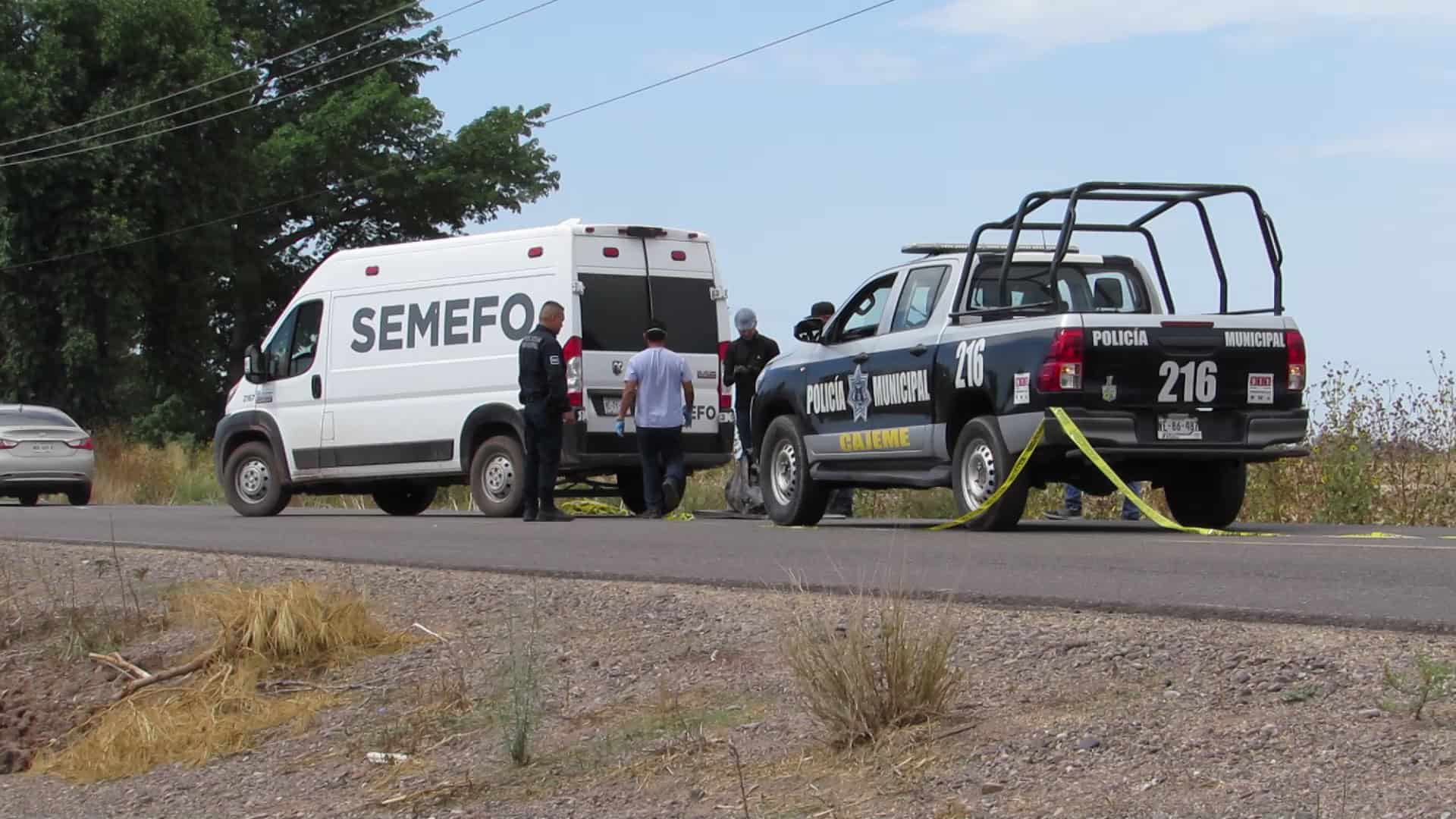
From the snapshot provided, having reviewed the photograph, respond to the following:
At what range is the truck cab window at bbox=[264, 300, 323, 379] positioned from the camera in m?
19.8

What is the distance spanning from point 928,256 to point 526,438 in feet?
14.4

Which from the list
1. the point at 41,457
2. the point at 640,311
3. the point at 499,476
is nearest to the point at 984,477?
the point at 640,311

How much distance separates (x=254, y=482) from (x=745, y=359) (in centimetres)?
520

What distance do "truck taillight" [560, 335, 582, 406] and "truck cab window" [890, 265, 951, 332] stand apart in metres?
4.04

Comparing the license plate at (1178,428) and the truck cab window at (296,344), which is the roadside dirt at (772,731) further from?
the truck cab window at (296,344)

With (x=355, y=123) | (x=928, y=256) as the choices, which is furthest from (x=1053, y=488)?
(x=355, y=123)

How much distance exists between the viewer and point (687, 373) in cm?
1761

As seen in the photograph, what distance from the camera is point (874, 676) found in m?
6.05

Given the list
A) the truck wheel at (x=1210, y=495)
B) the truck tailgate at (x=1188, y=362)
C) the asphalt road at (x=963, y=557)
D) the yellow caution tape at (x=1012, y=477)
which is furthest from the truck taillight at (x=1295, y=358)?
the yellow caution tape at (x=1012, y=477)

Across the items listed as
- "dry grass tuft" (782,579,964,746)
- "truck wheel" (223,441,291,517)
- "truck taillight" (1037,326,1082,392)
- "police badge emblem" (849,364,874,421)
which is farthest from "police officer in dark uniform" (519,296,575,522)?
"dry grass tuft" (782,579,964,746)

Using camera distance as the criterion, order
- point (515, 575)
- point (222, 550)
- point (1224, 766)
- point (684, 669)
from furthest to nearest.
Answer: point (222, 550) → point (515, 575) → point (684, 669) → point (1224, 766)

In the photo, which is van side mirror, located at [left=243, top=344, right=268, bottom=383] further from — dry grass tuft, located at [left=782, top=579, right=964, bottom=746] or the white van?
dry grass tuft, located at [left=782, top=579, right=964, bottom=746]

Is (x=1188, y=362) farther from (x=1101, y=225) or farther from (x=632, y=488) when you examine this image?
(x=632, y=488)

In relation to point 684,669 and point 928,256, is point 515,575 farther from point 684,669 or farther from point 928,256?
point 928,256
